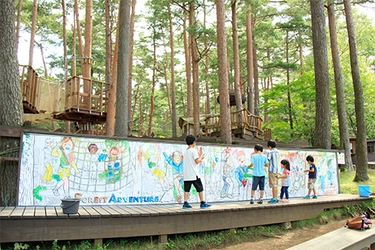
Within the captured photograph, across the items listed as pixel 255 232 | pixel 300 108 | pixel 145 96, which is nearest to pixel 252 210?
pixel 255 232

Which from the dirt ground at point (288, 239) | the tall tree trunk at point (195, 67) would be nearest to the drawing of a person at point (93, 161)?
the dirt ground at point (288, 239)

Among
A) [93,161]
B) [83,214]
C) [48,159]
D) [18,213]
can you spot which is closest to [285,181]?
[93,161]

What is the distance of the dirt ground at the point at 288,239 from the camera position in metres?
6.33

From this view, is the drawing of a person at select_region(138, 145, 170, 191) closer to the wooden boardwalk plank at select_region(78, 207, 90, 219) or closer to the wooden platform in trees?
the wooden boardwalk plank at select_region(78, 207, 90, 219)

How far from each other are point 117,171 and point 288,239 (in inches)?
161

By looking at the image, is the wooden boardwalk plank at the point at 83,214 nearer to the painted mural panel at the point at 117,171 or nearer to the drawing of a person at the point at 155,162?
the painted mural panel at the point at 117,171

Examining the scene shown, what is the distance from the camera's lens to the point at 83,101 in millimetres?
14398

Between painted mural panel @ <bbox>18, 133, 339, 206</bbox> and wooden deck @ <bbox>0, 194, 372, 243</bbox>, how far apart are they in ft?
1.04

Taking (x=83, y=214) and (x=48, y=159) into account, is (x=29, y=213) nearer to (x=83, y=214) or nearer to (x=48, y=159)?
(x=83, y=214)

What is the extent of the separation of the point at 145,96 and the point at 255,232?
35.3 metres

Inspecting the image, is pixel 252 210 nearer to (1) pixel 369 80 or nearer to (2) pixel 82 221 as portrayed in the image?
(2) pixel 82 221

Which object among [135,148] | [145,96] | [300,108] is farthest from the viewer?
[145,96]

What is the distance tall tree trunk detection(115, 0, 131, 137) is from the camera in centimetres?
1077

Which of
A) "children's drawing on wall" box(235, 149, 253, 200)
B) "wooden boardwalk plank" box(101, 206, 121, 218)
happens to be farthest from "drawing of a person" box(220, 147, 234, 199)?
"wooden boardwalk plank" box(101, 206, 121, 218)
